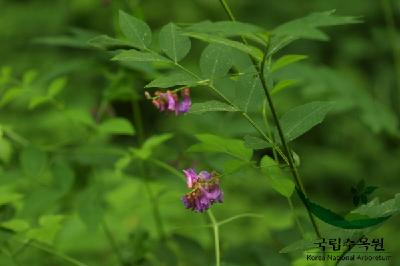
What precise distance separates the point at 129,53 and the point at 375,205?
16.6 inches

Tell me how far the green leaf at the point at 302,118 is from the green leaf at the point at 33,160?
67 centimetres

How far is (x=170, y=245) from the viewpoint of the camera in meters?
1.82

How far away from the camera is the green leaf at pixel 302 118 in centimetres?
110

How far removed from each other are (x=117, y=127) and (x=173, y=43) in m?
0.56

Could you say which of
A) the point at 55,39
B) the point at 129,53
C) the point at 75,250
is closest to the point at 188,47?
the point at 129,53

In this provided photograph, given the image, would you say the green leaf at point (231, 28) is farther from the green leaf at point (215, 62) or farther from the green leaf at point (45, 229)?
the green leaf at point (45, 229)

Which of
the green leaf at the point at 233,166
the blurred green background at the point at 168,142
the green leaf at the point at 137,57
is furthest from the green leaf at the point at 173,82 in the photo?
the blurred green background at the point at 168,142

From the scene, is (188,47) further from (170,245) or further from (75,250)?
(75,250)

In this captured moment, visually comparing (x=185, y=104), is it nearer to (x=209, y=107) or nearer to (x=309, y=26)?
(x=209, y=107)

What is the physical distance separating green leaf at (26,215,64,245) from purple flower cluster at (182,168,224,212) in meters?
0.39

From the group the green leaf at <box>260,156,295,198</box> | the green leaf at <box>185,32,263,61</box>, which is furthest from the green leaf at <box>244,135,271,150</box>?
the green leaf at <box>185,32,263,61</box>

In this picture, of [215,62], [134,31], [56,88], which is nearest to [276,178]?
[215,62]

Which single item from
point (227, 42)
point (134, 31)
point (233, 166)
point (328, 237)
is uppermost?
point (134, 31)

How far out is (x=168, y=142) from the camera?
2.13 metres
